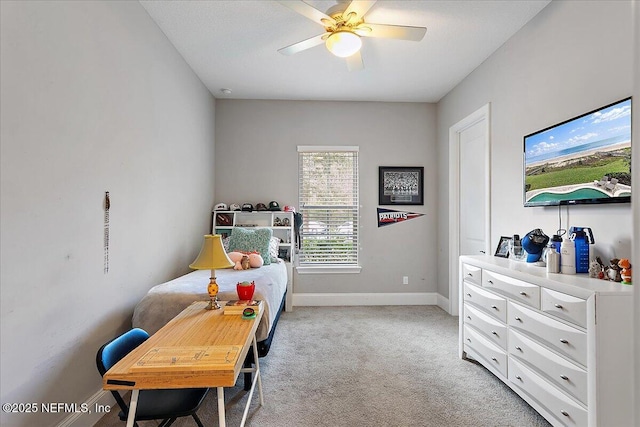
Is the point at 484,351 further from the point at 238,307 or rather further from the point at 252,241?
the point at 252,241

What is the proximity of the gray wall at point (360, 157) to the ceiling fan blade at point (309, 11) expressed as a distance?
2296 mm

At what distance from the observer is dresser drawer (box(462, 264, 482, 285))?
2676 millimetres

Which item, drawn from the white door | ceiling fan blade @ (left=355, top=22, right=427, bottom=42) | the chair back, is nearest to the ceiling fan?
ceiling fan blade @ (left=355, top=22, right=427, bottom=42)

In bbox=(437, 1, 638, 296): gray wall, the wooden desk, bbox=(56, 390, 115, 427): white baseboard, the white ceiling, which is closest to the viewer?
the wooden desk

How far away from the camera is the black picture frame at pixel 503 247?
9.48 feet

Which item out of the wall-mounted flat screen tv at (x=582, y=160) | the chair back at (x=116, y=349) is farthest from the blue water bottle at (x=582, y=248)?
the chair back at (x=116, y=349)

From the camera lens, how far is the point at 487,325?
100 inches

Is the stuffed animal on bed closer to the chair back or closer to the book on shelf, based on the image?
the book on shelf

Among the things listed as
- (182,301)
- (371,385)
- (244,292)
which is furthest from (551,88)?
(182,301)

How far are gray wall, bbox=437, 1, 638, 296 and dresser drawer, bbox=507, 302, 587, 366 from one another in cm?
58

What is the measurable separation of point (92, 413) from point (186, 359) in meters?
1.20

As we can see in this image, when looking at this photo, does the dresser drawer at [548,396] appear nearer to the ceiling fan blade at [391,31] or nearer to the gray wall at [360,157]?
the ceiling fan blade at [391,31]

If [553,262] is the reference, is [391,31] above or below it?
above

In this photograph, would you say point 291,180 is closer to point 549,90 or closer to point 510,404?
point 549,90
